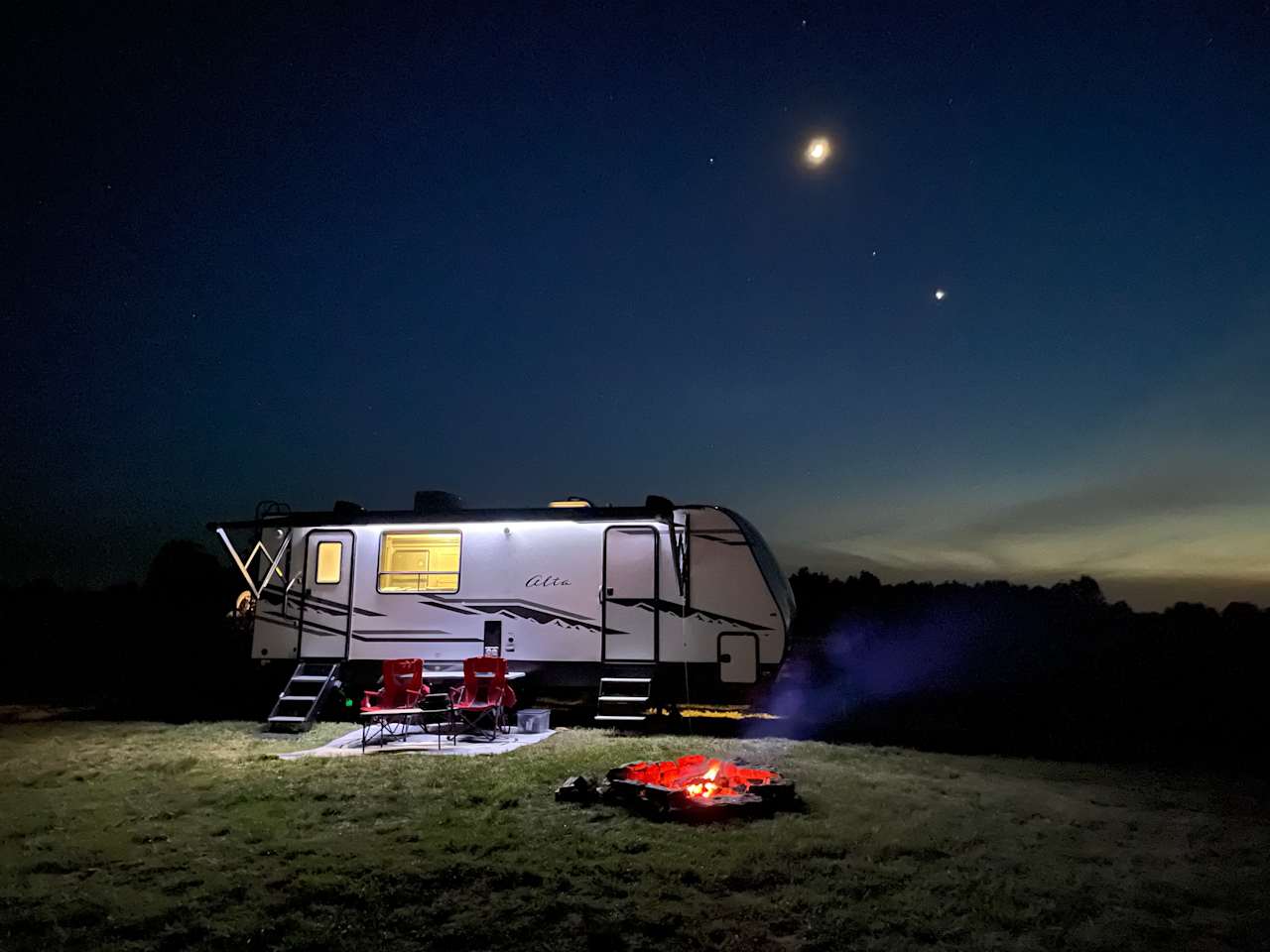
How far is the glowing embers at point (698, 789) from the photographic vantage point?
19.7ft

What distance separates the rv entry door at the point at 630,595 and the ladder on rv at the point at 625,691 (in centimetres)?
12

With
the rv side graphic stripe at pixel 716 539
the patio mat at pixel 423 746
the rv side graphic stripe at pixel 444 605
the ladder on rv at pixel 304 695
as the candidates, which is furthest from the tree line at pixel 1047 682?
the ladder on rv at pixel 304 695

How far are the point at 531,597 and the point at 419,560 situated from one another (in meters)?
1.94

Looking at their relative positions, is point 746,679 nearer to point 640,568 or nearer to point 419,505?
point 640,568

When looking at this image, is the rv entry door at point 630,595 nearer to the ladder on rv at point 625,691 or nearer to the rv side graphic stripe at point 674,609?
the rv side graphic stripe at point 674,609

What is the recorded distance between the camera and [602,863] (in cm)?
496

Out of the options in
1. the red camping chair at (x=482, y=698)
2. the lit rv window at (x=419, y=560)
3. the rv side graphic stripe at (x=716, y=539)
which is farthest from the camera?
the lit rv window at (x=419, y=560)

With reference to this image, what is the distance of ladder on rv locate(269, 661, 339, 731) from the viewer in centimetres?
1078

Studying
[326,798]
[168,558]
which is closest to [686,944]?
[326,798]

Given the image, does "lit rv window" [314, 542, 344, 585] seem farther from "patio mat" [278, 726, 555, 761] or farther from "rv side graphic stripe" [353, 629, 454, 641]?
"patio mat" [278, 726, 555, 761]

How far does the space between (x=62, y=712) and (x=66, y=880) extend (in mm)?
10029


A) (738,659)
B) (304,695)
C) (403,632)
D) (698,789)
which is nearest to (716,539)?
(738,659)

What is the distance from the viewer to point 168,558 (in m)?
26.8

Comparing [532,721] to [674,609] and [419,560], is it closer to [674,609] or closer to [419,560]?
[674,609]
